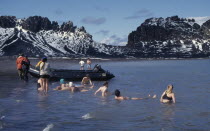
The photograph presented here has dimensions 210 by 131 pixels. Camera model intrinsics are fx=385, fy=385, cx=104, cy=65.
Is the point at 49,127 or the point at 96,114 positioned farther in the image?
the point at 96,114

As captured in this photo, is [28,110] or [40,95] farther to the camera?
[40,95]

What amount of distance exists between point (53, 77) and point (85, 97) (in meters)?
12.7

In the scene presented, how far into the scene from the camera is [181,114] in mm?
15938

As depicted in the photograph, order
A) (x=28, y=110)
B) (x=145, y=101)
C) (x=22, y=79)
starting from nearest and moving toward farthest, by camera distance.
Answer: (x=28, y=110) < (x=145, y=101) < (x=22, y=79)

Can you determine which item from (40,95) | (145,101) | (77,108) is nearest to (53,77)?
(40,95)

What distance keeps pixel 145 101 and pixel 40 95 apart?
590 centimetres

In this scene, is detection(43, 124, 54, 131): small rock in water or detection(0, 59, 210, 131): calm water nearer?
detection(43, 124, 54, 131): small rock in water

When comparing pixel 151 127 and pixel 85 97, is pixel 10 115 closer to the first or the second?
pixel 151 127

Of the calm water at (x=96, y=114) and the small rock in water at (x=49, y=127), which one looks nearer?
the small rock in water at (x=49, y=127)

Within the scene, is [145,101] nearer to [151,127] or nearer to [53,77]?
[151,127]

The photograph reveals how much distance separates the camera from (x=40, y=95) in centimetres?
2161

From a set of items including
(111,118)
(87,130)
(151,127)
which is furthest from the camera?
(111,118)

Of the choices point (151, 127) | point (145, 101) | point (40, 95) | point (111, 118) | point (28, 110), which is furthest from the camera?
point (40, 95)

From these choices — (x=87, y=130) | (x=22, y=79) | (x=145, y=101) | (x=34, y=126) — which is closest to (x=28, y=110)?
(x=34, y=126)
